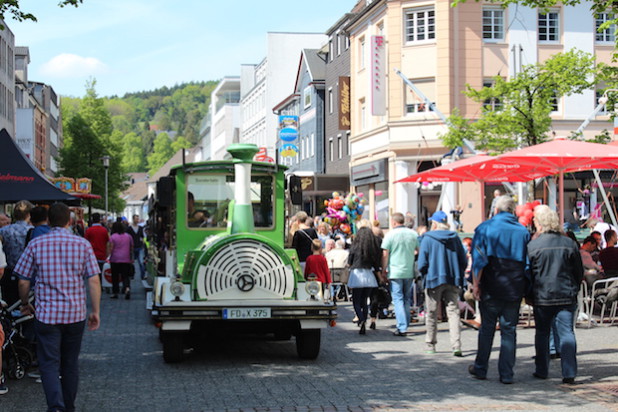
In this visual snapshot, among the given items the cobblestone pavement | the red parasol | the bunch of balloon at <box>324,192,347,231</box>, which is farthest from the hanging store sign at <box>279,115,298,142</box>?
the cobblestone pavement

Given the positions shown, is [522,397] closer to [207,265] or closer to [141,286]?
[207,265]

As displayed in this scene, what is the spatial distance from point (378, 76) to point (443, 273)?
89.8 ft

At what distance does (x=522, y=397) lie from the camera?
8.76m

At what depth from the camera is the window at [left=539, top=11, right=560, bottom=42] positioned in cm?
3772

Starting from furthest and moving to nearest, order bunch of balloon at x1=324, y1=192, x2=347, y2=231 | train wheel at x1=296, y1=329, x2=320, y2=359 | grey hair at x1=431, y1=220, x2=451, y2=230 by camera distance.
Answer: bunch of balloon at x1=324, y1=192, x2=347, y2=231 → grey hair at x1=431, y1=220, x2=451, y2=230 → train wheel at x1=296, y1=329, x2=320, y2=359

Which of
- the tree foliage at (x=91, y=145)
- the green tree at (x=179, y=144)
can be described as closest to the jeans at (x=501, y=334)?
the tree foliage at (x=91, y=145)

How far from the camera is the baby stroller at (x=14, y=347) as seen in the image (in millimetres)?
9562

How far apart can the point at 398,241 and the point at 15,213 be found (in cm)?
576

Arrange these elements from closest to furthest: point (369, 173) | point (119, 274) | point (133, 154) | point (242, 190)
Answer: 1. point (242, 190)
2. point (119, 274)
3. point (369, 173)
4. point (133, 154)

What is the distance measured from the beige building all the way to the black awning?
22.2 meters

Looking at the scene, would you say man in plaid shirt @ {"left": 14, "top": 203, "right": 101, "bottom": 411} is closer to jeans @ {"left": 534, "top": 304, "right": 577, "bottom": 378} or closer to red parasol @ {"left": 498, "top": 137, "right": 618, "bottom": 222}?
jeans @ {"left": 534, "top": 304, "right": 577, "bottom": 378}

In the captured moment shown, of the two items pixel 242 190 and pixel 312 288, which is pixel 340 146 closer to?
pixel 242 190

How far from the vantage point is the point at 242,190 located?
11.9m

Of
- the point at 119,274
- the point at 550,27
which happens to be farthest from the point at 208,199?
the point at 550,27
